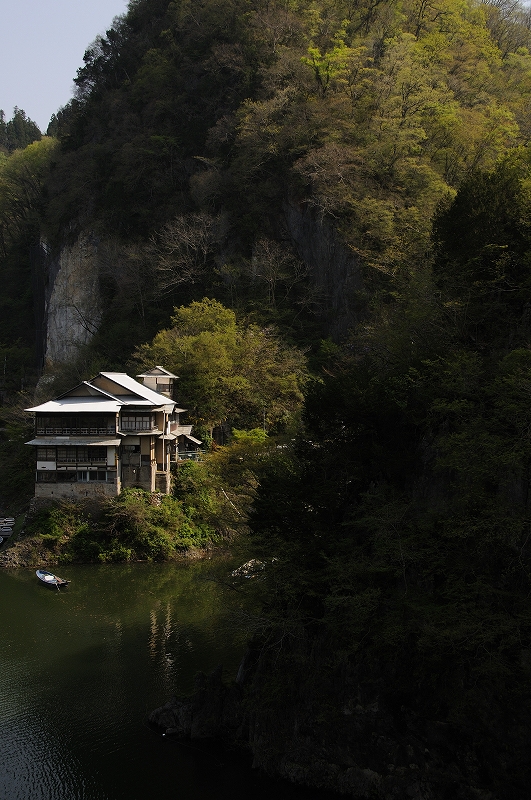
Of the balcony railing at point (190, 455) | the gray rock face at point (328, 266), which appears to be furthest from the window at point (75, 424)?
the gray rock face at point (328, 266)

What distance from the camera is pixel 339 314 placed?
41688 millimetres

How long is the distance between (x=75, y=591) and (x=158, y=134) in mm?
39879

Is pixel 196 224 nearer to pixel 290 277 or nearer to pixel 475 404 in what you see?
pixel 290 277

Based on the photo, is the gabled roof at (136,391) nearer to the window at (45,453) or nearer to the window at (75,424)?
the window at (75,424)

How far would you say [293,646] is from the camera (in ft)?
52.6

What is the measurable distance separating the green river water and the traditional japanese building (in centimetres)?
473

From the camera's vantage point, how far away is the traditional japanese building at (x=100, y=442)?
32.3m

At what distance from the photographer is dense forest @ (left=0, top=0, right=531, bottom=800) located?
14102 mm

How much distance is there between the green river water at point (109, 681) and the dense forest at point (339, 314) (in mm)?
1799

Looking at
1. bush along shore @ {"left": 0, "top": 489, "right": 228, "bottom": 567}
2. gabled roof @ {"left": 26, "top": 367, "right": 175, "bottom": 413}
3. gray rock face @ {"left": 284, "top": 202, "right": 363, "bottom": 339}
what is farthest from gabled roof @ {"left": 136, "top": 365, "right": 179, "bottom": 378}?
gray rock face @ {"left": 284, "top": 202, "right": 363, "bottom": 339}

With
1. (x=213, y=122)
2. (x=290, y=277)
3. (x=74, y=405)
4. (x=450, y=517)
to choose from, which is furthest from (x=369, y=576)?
(x=213, y=122)

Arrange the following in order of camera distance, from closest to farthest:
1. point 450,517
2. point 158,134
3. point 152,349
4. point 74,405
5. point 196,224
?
point 450,517
point 74,405
point 152,349
point 196,224
point 158,134

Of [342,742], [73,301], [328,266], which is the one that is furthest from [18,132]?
[342,742]

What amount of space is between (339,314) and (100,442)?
16.0 metres
